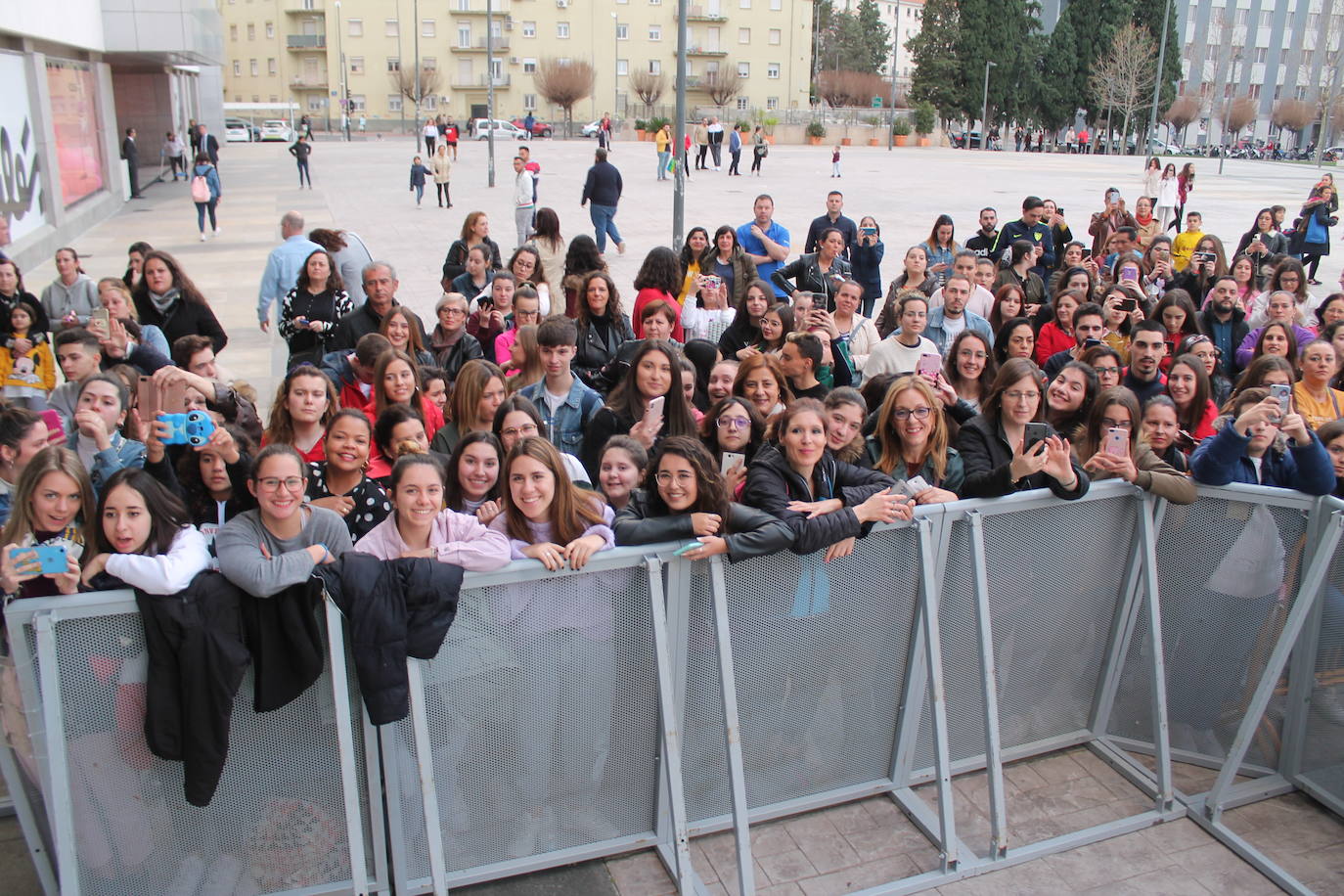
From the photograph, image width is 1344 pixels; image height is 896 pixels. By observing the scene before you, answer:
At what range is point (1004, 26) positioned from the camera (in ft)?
245

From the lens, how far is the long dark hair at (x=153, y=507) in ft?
12.2

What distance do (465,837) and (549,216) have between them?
7.44 meters

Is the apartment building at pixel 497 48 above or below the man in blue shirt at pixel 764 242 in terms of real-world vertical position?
above

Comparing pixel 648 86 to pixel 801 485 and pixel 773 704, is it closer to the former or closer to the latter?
pixel 801 485

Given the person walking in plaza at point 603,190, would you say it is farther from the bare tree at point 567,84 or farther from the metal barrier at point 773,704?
the bare tree at point 567,84

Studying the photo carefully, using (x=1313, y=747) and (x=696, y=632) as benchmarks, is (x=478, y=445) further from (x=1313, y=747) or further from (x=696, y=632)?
(x=1313, y=747)

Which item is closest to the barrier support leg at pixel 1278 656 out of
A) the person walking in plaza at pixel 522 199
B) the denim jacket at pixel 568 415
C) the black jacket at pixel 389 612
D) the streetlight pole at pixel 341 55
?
the black jacket at pixel 389 612

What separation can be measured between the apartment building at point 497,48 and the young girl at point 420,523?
79109 mm

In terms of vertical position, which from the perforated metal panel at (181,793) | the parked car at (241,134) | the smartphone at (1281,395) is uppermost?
the parked car at (241,134)

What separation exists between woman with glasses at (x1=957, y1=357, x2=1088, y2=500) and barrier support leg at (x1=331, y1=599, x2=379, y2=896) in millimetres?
2659

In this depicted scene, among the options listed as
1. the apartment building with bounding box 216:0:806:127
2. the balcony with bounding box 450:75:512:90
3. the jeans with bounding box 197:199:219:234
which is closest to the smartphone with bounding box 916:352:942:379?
the jeans with bounding box 197:199:219:234

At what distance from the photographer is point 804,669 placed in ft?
14.1

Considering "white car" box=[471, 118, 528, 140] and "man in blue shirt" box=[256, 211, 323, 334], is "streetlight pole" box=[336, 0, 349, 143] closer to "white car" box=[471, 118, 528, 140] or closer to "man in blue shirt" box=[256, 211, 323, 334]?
"white car" box=[471, 118, 528, 140]

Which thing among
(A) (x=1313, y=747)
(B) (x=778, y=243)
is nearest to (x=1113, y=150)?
(B) (x=778, y=243)
